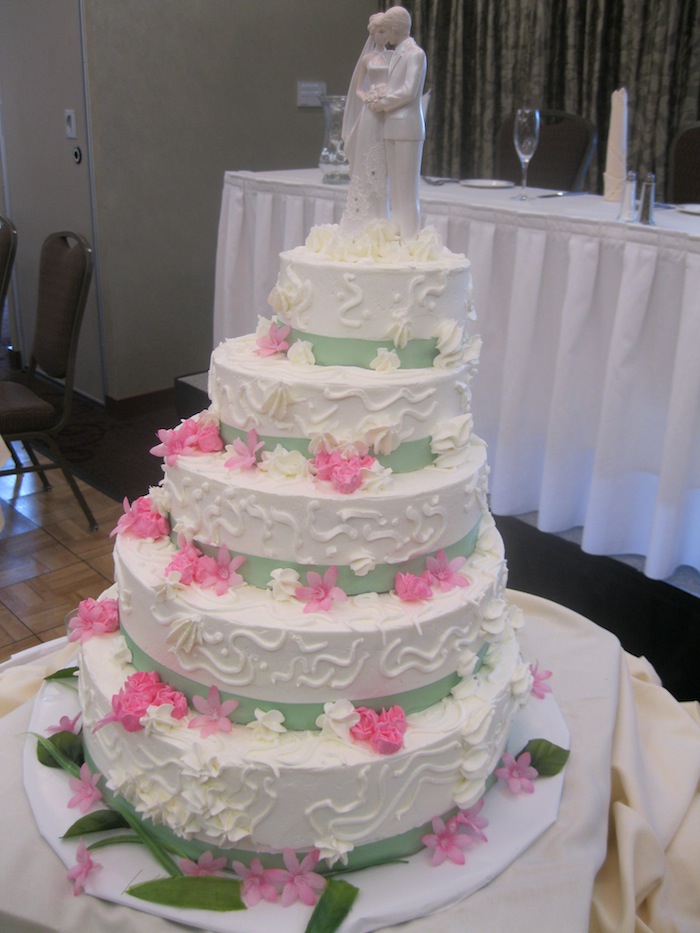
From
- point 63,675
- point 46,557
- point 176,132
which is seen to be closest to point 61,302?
point 46,557

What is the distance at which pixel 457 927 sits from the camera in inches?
46.6

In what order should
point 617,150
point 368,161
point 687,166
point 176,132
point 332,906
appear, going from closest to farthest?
point 332,906 < point 368,161 < point 617,150 < point 687,166 < point 176,132

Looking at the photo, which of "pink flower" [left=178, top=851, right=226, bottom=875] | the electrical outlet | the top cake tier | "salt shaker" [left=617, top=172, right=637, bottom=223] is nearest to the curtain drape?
the electrical outlet

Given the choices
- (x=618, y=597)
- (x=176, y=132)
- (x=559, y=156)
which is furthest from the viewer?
(x=176, y=132)

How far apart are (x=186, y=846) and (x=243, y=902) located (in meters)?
A: 0.14

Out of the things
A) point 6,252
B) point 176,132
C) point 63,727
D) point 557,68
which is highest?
point 557,68

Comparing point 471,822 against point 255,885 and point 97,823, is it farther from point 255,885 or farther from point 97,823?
point 97,823

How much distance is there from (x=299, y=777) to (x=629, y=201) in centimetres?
170

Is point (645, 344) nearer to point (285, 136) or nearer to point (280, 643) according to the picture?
Result: point (280, 643)

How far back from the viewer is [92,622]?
1485 millimetres

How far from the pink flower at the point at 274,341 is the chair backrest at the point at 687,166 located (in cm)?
238

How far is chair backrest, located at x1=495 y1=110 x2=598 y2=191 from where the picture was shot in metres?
3.43

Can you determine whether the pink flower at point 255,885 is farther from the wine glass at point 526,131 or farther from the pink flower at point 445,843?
the wine glass at point 526,131

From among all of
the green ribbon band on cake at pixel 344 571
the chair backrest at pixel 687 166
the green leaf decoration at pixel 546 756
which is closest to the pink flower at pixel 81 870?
the green ribbon band on cake at pixel 344 571
